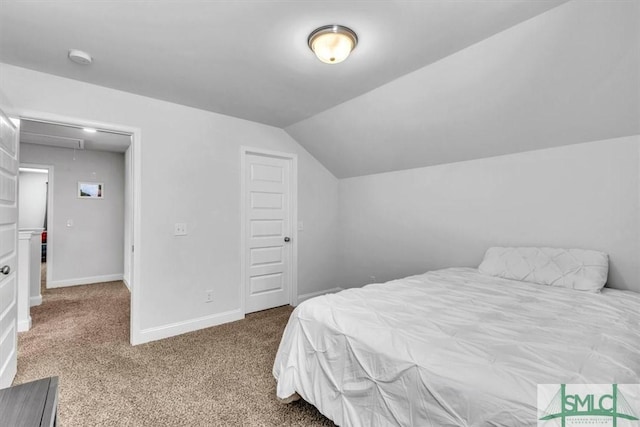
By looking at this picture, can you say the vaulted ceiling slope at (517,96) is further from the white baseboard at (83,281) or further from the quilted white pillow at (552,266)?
the white baseboard at (83,281)

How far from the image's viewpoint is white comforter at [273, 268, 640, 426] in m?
1.03

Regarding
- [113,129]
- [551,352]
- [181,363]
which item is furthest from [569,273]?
[113,129]

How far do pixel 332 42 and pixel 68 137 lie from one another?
466cm

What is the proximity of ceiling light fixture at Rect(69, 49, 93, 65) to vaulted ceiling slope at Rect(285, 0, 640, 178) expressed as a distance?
6.86 ft

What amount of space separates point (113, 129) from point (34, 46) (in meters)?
0.78

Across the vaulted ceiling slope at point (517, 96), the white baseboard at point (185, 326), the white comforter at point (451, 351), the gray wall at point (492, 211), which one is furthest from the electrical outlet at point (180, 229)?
the gray wall at point (492, 211)

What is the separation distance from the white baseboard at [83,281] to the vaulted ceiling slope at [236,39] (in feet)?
13.6

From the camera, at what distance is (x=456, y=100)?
253 centimetres

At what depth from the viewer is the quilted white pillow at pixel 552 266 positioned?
2.11 m

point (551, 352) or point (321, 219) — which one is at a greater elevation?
point (321, 219)

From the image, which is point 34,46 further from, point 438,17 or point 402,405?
point 402,405

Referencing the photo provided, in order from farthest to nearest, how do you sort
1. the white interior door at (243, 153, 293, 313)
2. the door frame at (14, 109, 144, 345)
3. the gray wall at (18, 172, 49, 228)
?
the gray wall at (18, 172, 49, 228)
the white interior door at (243, 153, 293, 313)
the door frame at (14, 109, 144, 345)

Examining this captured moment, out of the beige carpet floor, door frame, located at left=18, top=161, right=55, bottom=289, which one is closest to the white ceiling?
door frame, located at left=18, top=161, right=55, bottom=289

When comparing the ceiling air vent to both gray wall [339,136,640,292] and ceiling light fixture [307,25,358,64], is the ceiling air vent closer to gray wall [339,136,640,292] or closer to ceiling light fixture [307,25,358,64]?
gray wall [339,136,640,292]
